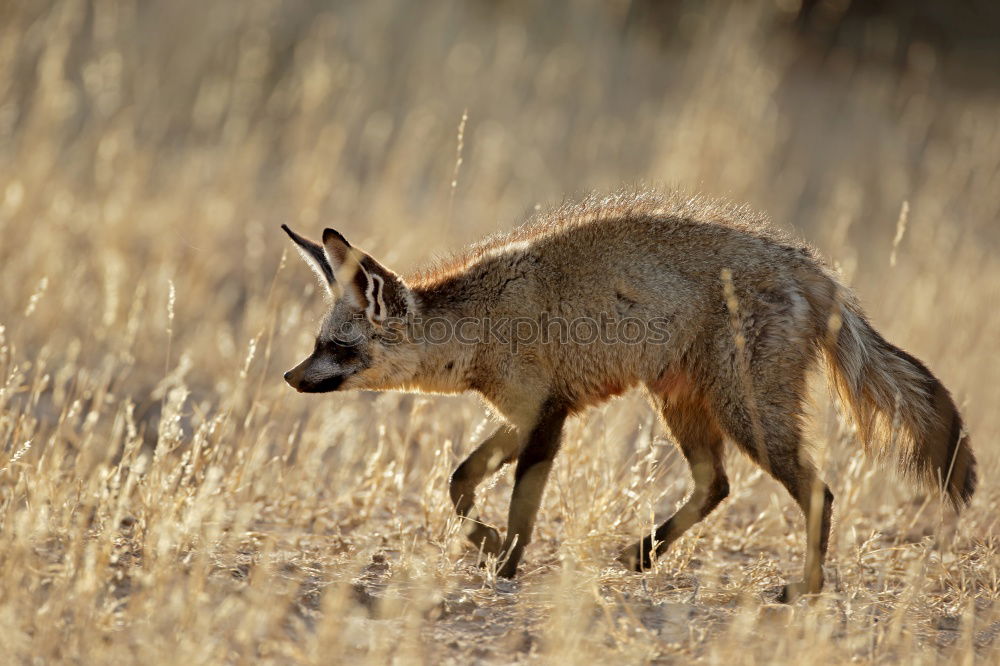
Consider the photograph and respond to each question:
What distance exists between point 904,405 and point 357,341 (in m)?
2.68

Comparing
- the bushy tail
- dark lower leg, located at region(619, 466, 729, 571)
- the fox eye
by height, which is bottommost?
dark lower leg, located at region(619, 466, 729, 571)

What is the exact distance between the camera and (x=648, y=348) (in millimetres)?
5125

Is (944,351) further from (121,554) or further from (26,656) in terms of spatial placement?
(26,656)

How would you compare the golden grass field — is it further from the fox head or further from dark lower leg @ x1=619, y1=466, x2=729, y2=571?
the fox head

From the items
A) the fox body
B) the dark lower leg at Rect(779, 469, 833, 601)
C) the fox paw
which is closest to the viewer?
the dark lower leg at Rect(779, 469, 833, 601)

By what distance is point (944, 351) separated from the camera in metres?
9.20

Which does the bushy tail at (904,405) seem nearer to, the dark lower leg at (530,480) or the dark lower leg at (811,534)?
the dark lower leg at (811,534)

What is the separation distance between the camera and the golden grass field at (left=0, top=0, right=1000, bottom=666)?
4191mm

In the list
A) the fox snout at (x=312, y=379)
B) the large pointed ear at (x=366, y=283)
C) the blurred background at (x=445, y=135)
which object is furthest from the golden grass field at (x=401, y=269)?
the large pointed ear at (x=366, y=283)

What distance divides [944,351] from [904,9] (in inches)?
461

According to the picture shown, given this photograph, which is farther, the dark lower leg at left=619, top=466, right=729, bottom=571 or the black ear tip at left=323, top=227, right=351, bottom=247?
the dark lower leg at left=619, top=466, right=729, bottom=571

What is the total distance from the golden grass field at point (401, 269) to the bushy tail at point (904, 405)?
0.24 meters

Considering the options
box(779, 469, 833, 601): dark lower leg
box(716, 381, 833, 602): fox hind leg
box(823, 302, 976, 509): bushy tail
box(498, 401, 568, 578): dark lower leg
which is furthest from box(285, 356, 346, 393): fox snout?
box(823, 302, 976, 509): bushy tail

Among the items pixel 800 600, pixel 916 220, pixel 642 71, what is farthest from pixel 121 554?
pixel 642 71
